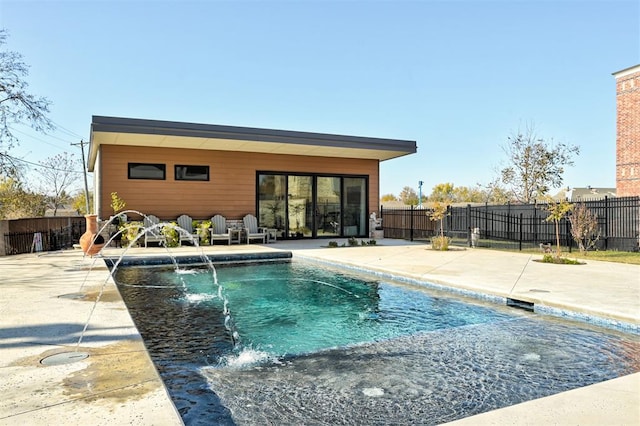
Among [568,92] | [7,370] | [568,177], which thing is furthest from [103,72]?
[568,177]

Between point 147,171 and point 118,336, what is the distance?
9.70 m

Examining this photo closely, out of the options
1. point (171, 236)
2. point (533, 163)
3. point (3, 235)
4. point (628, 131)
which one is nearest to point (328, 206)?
point (171, 236)

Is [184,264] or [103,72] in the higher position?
[103,72]

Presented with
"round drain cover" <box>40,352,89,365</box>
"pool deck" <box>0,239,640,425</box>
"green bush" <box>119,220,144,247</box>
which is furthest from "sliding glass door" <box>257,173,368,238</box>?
"round drain cover" <box>40,352,89,365</box>

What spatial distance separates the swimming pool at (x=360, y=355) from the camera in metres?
2.69

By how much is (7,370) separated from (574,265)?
870 centimetres

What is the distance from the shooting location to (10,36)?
11.7 meters

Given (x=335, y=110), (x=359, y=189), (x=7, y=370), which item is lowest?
(x=7, y=370)

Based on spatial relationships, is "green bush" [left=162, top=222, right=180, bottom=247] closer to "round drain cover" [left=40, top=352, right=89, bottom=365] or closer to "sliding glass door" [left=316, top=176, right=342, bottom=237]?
"sliding glass door" [left=316, top=176, right=342, bottom=237]

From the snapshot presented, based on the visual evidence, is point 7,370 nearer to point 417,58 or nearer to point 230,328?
point 230,328

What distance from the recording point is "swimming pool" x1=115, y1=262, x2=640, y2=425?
106 inches

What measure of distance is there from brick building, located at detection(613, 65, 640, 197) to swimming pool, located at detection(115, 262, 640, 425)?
1618 cm

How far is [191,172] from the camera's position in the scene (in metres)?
12.7

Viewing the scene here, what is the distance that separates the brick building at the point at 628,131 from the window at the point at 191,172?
54.5 feet
